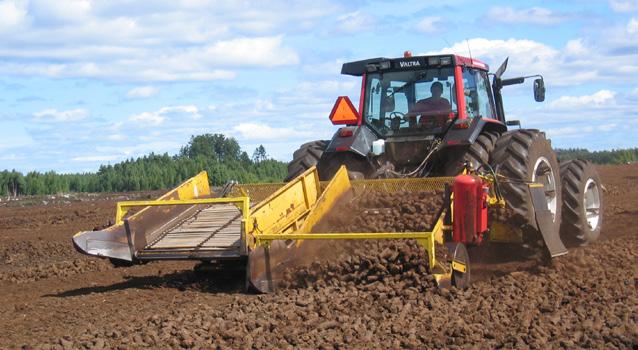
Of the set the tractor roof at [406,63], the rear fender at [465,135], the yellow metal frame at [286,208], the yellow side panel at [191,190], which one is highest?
the tractor roof at [406,63]

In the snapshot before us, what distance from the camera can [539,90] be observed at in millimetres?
9070

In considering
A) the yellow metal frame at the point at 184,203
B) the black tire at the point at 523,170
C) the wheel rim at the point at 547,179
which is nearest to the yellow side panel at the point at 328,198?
the yellow metal frame at the point at 184,203

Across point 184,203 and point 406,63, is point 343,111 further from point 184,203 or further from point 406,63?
point 184,203

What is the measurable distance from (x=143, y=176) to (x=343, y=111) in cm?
2436

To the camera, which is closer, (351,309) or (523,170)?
(351,309)

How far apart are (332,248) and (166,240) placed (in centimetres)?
169

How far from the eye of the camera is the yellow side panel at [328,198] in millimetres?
6988

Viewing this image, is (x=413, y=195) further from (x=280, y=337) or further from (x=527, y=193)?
(x=280, y=337)

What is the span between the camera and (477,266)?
7.39 meters

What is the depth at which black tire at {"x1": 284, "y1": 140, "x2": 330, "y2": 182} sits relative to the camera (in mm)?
8423

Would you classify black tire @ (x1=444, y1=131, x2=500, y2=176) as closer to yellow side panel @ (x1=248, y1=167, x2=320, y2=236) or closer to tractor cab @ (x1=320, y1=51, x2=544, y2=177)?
tractor cab @ (x1=320, y1=51, x2=544, y2=177)

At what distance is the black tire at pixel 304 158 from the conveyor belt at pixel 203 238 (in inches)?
29.0

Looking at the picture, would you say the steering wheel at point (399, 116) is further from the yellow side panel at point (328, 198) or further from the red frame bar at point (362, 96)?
the yellow side panel at point (328, 198)

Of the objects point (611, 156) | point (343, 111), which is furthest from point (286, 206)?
point (611, 156)
